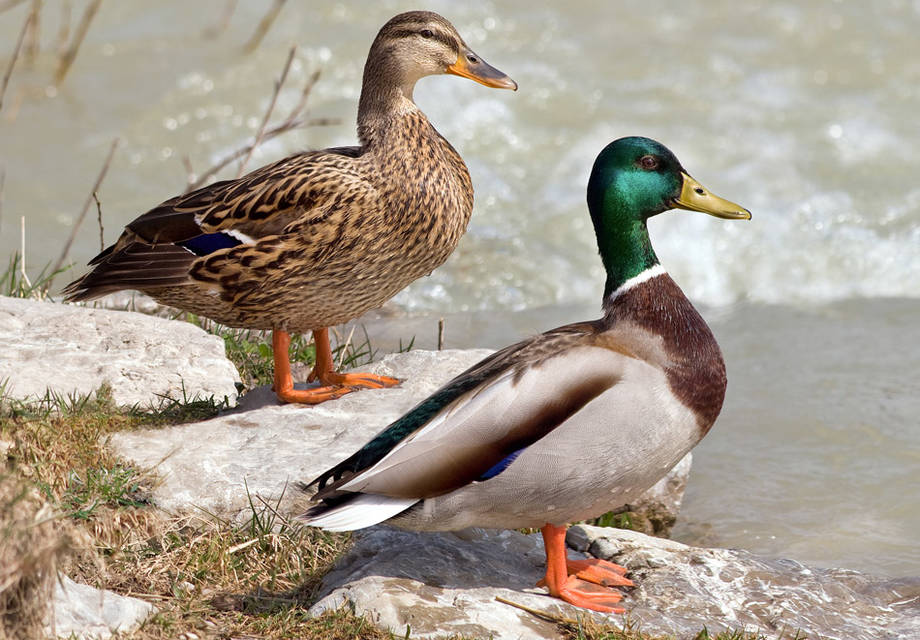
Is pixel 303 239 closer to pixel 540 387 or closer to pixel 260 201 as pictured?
pixel 260 201

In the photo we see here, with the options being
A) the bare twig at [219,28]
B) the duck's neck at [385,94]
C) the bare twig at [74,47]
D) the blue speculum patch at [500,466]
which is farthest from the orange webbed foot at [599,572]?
the bare twig at [219,28]

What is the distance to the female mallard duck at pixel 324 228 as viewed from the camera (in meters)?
4.59

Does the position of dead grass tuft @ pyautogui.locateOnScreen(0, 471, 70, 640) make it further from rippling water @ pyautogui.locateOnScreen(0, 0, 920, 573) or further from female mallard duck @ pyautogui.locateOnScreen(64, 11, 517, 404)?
rippling water @ pyautogui.locateOnScreen(0, 0, 920, 573)

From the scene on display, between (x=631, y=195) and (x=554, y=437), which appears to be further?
(x=631, y=195)

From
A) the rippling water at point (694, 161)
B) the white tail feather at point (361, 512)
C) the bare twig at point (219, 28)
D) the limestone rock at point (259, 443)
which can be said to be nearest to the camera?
the white tail feather at point (361, 512)

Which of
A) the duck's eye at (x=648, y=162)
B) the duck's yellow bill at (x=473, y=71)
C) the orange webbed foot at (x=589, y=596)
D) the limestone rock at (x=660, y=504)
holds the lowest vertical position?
the limestone rock at (x=660, y=504)

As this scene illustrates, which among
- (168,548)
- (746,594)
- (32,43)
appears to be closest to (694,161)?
(32,43)

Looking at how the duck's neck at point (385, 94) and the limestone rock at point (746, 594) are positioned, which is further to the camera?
the duck's neck at point (385, 94)

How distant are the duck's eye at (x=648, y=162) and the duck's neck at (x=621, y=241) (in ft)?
0.41

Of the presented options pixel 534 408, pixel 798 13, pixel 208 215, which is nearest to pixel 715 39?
pixel 798 13

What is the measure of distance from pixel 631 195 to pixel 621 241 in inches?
5.9

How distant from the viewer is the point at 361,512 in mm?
3510

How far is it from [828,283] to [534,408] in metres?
5.54

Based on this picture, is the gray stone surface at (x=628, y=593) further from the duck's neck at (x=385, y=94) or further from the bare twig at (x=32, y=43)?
the bare twig at (x=32, y=43)
